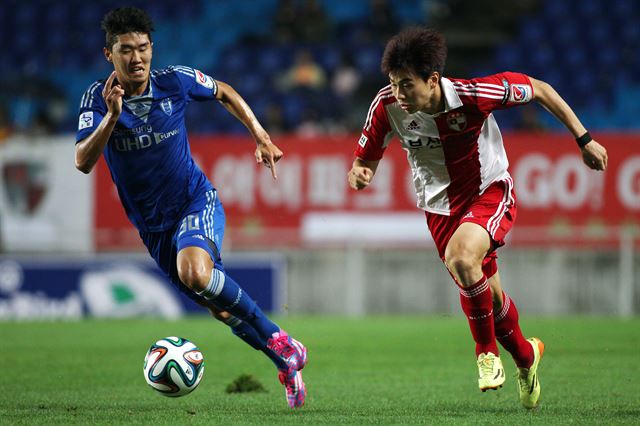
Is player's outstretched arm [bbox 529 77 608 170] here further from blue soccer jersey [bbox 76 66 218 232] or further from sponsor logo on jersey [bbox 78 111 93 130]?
sponsor logo on jersey [bbox 78 111 93 130]

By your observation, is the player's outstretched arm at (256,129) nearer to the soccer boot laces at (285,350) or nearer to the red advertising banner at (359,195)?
the soccer boot laces at (285,350)

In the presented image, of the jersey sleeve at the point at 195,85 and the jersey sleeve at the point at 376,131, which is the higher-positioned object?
the jersey sleeve at the point at 195,85

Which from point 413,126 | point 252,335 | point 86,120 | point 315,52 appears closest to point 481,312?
point 413,126

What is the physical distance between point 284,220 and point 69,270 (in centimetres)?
323

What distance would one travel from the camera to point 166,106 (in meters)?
6.92

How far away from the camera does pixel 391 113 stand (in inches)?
267

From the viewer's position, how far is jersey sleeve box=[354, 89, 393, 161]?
679cm

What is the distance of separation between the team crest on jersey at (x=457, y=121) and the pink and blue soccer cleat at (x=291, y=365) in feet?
5.43

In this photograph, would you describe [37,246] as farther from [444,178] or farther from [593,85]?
[444,178]

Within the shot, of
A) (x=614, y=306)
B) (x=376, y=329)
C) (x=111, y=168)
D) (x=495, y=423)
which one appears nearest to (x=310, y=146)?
(x=376, y=329)

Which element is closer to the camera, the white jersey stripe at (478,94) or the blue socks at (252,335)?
the white jersey stripe at (478,94)

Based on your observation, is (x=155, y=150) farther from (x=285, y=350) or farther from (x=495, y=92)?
(x=495, y=92)

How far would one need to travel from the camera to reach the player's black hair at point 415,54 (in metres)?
6.30

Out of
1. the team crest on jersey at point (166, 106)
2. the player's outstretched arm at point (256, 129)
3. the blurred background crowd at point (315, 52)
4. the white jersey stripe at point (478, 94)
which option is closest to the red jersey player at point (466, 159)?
the white jersey stripe at point (478, 94)
